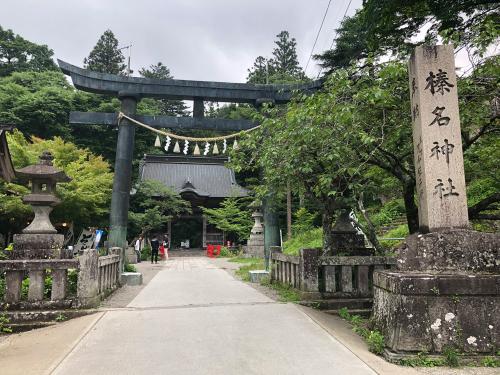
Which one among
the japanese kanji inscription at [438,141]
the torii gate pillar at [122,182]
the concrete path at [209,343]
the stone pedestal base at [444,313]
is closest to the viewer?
the concrete path at [209,343]

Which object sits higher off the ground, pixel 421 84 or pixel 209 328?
pixel 421 84

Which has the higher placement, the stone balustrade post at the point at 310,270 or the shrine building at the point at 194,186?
the shrine building at the point at 194,186

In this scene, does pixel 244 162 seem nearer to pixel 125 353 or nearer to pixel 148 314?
pixel 148 314

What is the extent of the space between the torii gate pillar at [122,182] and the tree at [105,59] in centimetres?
3586

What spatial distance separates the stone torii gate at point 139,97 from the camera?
11.2m

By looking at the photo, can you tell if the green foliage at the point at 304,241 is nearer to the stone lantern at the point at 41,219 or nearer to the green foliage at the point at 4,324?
the stone lantern at the point at 41,219

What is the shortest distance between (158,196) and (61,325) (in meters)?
22.1

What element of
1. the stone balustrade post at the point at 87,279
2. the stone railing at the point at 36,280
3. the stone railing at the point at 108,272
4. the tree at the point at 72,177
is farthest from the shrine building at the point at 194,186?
the stone railing at the point at 36,280

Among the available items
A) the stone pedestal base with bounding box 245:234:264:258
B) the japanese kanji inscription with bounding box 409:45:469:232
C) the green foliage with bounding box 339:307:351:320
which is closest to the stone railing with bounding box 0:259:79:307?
the green foliage with bounding box 339:307:351:320

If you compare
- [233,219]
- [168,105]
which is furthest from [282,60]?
[233,219]

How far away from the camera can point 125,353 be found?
14.4 ft

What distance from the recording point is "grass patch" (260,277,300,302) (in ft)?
24.2

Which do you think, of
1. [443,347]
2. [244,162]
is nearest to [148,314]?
[244,162]

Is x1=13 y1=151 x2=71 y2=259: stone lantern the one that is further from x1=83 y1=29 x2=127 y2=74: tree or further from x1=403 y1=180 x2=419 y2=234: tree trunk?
x1=83 y1=29 x2=127 y2=74: tree
